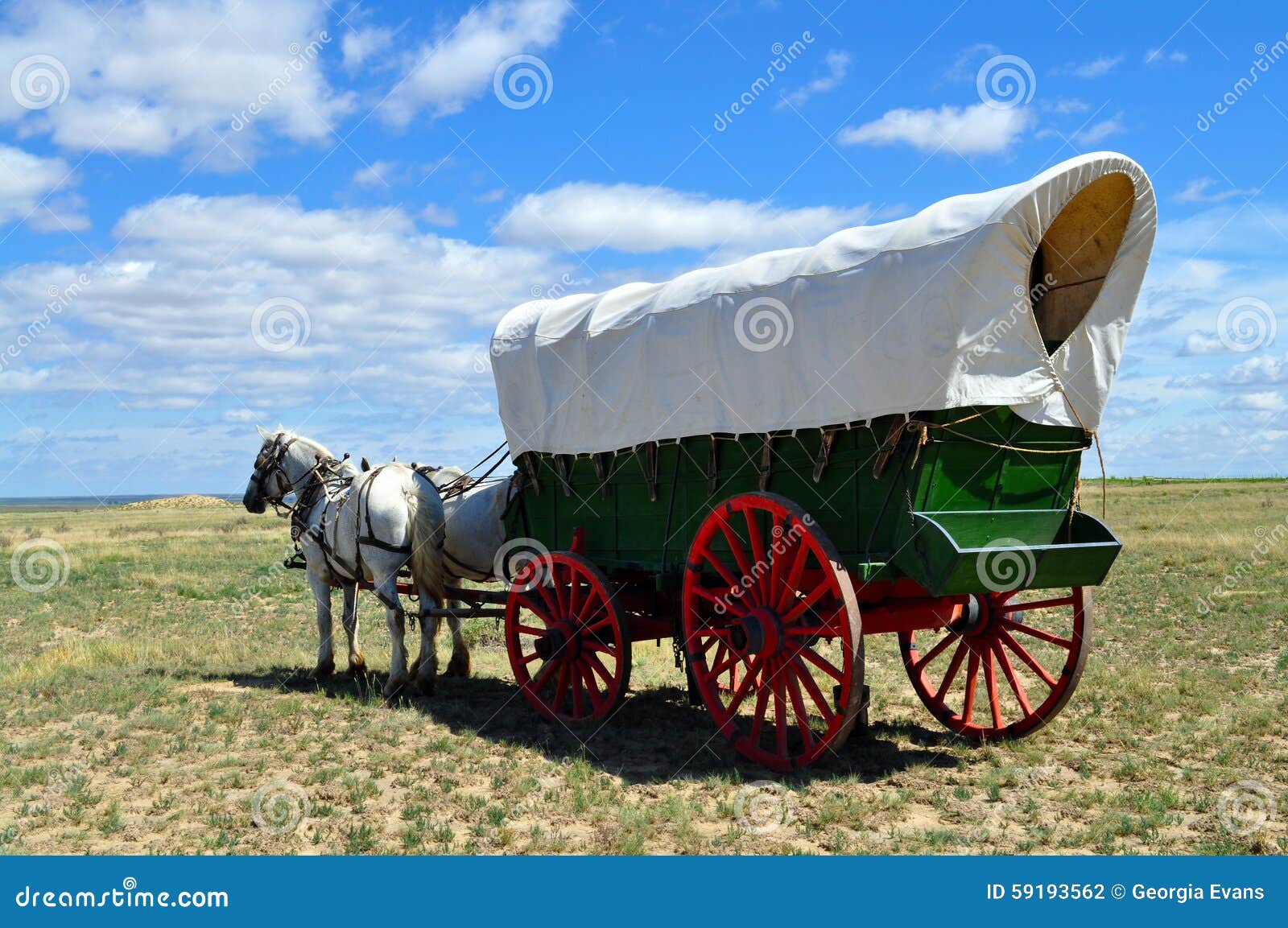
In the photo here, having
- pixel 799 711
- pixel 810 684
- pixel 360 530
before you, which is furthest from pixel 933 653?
pixel 360 530

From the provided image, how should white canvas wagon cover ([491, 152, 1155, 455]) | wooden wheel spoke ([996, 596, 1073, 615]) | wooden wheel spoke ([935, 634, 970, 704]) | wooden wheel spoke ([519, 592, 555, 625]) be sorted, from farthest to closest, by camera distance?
wooden wheel spoke ([519, 592, 555, 625]) → wooden wheel spoke ([935, 634, 970, 704]) → wooden wheel spoke ([996, 596, 1073, 615]) → white canvas wagon cover ([491, 152, 1155, 455])

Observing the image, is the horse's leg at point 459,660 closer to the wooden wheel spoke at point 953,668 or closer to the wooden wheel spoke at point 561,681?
the wooden wheel spoke at point 561,681

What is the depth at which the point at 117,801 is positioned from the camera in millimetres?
6059

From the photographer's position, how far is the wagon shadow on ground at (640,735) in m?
6.60

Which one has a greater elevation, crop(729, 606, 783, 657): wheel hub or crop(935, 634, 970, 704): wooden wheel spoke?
crop(729, 606, 783, 657): wheel hub

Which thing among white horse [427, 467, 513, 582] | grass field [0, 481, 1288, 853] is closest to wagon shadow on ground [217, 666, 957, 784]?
grass field [0, 481, 1288, 853]

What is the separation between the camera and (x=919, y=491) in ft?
18.6

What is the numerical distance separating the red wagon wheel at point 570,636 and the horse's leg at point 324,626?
2296 millimetres

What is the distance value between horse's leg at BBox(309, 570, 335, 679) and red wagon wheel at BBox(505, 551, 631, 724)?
230 centimetres

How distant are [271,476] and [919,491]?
768 centimetres

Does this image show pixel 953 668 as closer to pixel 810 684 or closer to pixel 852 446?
pixel 810 684

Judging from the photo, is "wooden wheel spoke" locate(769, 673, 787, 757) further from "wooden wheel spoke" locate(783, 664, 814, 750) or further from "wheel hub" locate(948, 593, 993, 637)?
"wheel hub" locate(948, 593, 993, 637)

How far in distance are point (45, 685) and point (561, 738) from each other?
5.35 m

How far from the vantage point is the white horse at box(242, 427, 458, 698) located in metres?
9.32
